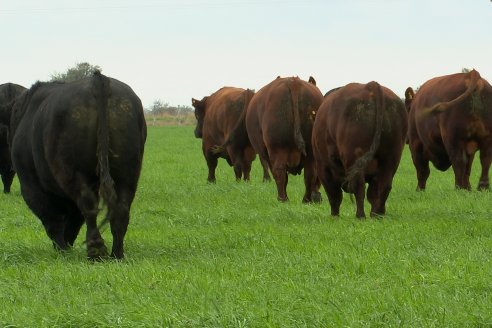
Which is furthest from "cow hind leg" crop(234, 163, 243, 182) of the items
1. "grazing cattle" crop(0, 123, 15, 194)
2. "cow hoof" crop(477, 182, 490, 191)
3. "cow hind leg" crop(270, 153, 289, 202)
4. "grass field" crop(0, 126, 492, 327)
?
"grass field" crop(0, 126, 492, 327)

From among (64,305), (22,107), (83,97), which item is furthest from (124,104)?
(64,305)

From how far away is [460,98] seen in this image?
42.3 feet

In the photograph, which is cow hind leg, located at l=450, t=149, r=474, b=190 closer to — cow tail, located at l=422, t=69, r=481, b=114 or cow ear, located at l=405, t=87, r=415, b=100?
cow tail, located at l=422, t=69, r=481, b=114

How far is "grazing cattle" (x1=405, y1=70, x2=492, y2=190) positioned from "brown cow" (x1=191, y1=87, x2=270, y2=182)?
3.66m

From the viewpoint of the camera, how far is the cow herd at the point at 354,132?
10.2 meters

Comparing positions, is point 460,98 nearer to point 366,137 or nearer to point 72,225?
point 366,137

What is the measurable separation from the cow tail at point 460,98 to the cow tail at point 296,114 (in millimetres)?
1670

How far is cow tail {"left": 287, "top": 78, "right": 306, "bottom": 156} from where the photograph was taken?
12500mm

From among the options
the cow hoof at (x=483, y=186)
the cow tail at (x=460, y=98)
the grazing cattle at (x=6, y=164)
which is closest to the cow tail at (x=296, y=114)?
the cow tail at (x=460, y=98)

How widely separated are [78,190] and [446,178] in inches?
473

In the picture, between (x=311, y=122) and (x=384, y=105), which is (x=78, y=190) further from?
(x=311, y=122)

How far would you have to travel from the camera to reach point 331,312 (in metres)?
5.27

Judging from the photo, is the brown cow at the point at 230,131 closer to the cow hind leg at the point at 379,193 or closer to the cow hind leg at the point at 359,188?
the cow hind leg at the point at 379,193

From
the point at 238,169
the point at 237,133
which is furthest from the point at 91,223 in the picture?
the point at 238,169
